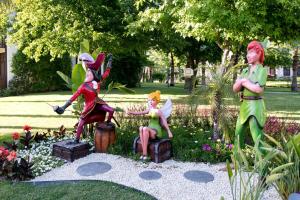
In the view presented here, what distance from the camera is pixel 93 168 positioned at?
596 centimetres

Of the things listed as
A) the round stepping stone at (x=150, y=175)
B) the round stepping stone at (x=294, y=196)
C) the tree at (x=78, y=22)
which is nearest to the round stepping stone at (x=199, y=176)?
the round stepping stone at (x=150, y=175)

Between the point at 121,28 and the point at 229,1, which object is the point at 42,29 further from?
the point at 229,1

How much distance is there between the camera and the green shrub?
75.6 feet

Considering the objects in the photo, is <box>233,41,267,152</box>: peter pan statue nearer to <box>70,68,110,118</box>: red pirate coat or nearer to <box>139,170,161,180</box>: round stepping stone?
<box>139,170,161,180</box>: round stepping stone

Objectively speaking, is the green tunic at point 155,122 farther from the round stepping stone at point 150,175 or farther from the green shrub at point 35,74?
the green shrub at point 35,74

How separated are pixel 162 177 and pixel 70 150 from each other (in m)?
1.87

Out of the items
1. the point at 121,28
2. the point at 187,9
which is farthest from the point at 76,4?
the point at 187,9

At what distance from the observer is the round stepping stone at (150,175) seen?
5.53 metres

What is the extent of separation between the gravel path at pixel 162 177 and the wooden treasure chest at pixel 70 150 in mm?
121

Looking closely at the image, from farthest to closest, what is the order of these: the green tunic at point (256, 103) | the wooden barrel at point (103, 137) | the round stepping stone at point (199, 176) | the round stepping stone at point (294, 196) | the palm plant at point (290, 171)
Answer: the wooden barrel at point (103, 137) < the round stepping stone at point (199, 176) < the green tunic at point (256, 103) < the palm plant at point (290, 171) < the round stepping stone at point (294, 196)

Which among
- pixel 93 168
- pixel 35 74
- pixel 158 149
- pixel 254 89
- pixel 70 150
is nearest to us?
pixel 254 89

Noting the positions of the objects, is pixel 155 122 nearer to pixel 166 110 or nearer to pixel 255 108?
pixel 166 110

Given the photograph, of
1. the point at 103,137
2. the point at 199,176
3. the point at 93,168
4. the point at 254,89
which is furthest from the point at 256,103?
the point at 103,137

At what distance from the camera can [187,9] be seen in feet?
30.1
